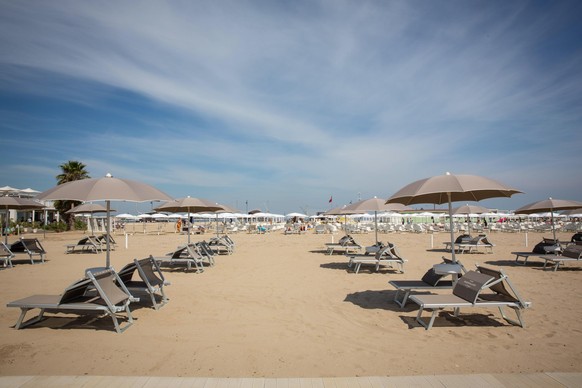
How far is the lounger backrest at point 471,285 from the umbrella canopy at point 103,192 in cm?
524

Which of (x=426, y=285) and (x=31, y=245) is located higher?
(x=31, y=245)

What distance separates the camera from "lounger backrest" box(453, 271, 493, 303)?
468 centimetres

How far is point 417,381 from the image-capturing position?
10.1 ft

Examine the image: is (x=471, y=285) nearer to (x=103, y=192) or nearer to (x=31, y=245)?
(x=103, y=192)

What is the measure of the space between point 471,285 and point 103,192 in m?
5.83

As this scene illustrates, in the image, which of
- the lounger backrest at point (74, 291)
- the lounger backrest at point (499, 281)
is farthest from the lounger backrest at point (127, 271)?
the lounger backrest at point (499, 281)

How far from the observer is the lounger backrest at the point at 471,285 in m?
4.68

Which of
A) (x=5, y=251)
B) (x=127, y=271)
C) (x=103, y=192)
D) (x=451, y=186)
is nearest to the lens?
(x=451, y=186)

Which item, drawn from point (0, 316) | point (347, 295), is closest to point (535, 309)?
point (347, 295)

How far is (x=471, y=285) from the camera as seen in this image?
4.88 meters

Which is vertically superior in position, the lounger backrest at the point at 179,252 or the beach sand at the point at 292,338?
the lounger backrest at the point at 179,252

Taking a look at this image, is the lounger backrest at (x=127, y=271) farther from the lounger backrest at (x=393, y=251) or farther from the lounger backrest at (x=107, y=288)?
the lounger backrest at (x=393, y=251)

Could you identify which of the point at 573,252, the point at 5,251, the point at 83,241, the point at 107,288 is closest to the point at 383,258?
the point at 573,252

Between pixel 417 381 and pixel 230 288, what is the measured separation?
16.3ft
